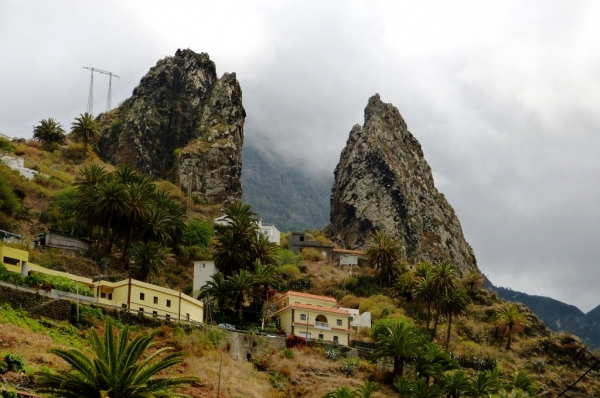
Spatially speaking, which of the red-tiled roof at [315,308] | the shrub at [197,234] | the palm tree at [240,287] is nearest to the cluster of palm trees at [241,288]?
the palm tree at [240,287]

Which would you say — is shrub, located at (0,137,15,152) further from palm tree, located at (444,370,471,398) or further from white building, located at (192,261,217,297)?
palm tree, located at (444,370,471,398)

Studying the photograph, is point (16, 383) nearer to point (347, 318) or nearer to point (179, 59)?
point (347, 318)

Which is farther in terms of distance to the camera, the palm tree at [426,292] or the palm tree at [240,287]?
the palm tree at [426,292]

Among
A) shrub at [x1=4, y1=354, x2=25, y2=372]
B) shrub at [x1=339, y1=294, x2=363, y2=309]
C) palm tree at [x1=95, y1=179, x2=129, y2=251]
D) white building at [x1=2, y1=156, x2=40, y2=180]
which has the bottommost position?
shrub at [x1=4, y1=354, x2=25, y2=372]

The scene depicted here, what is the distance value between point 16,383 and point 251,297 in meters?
44.2

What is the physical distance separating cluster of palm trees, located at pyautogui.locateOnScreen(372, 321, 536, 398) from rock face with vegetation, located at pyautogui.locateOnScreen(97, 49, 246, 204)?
6293 cm

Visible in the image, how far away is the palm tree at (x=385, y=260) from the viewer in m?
110

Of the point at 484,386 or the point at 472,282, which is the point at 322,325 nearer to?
the point at 484,386

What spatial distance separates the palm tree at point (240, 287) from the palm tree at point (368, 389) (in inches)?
717

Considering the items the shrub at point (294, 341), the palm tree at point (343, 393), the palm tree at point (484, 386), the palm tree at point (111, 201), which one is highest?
the palm tree at point (111, 201)

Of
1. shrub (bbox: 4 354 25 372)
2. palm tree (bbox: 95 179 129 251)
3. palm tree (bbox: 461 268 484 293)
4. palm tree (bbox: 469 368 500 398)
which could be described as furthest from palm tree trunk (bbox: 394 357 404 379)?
shrub (bbox: 4 354 25 372)

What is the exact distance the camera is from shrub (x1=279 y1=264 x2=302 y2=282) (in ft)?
356

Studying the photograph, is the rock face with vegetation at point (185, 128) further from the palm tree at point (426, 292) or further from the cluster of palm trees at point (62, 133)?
the palm tree at point (426, 292)

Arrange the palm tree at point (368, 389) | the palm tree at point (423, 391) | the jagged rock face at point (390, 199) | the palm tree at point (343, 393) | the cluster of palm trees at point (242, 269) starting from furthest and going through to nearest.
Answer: the jagged rock face at point (390, 199) → the cluster of palm trees at point (242, 269) → the palm tree at point (423, 391) → the palm tree at point (368, 389) → the palm tree at point (343, 393)
